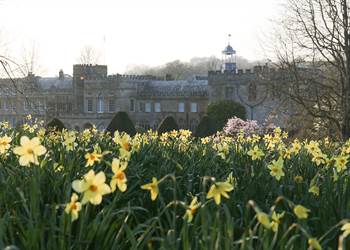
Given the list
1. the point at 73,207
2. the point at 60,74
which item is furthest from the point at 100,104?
the point at 73,207

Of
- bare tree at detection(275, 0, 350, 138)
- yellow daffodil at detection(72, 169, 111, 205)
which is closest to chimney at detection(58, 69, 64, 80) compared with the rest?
bare tree at detection(275, 0, 350, 138)

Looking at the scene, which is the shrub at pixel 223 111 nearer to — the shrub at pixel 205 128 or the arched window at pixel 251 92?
the arched window at pixel 251 92

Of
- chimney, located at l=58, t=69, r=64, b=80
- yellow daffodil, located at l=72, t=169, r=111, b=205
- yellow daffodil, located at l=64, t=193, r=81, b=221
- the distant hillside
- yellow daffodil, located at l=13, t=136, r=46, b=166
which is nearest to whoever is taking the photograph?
yellow daffodil, located at l=72, t=169, r=111, b=205

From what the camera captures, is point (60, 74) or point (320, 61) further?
point (60, 74)

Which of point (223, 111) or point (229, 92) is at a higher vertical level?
point (229, 92)

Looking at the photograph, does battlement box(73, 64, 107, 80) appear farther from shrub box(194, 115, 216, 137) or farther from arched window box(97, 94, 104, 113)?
shrub box(194, 115, 216, 137)

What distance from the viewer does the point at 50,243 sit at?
2.11m

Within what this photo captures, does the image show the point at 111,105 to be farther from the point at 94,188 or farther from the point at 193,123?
the point at 94,188

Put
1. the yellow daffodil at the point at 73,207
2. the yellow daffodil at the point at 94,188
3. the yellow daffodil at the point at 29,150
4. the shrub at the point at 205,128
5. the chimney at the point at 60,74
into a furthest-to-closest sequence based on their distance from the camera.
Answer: the chimney at the point at 60,74, the shrub at the point at 205,128, the yellow daffodil at the point at 29,150, the yellow daffodil at the point at 73,207, the yellow daffodil at the point at 94,188

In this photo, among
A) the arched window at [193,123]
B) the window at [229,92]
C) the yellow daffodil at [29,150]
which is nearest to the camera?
the yellow daffodil at [29,150]

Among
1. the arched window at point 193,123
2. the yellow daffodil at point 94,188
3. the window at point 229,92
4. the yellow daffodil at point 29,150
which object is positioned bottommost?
the arched window at point 193,123

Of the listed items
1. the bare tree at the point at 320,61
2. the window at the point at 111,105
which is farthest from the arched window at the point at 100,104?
the bare tree at the point at 320,61

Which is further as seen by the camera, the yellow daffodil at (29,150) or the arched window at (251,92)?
the arched window at (251,92)

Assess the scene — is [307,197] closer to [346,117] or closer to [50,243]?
[50,243]
